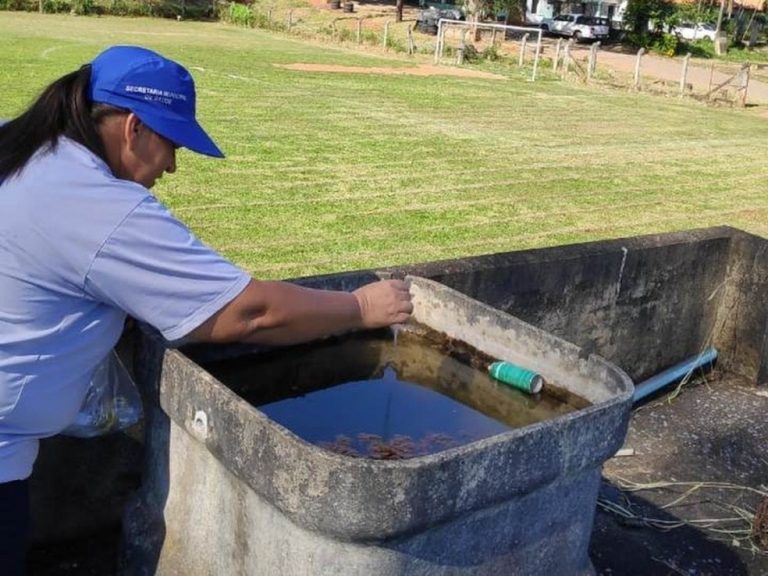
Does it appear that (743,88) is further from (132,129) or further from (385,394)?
(132,129)

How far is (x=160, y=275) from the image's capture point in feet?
8.72

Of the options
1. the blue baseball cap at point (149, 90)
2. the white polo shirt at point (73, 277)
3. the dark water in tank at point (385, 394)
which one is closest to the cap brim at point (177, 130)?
the blue baseball cap at point (149, 90)

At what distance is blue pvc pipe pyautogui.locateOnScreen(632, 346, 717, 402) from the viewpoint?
22.2 ft

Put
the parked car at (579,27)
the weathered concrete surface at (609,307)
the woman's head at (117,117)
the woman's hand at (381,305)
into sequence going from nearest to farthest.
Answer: the woman's head at (117,117) < the woman's hand at (381,305) < the weathered concrete surface at (609,307) < the parked car at (579,27)

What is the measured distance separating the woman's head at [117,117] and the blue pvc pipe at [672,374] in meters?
4.41

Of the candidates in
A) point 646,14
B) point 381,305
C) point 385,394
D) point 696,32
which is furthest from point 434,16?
point 381,305

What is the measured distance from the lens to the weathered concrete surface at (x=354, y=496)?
2.64m

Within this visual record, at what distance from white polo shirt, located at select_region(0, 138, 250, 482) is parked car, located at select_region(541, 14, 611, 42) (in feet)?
181

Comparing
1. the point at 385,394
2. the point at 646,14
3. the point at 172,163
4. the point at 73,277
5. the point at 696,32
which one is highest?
the point at 172,163

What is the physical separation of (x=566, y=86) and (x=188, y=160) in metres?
19.7

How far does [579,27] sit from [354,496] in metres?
57.5

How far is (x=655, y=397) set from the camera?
6.95 meters

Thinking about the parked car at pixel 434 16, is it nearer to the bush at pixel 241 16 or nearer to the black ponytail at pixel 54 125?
the bush at pixel 241 16

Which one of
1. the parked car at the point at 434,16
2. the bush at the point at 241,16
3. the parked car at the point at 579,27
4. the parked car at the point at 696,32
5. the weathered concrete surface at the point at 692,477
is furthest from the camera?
the parked car at the point at 696,32
